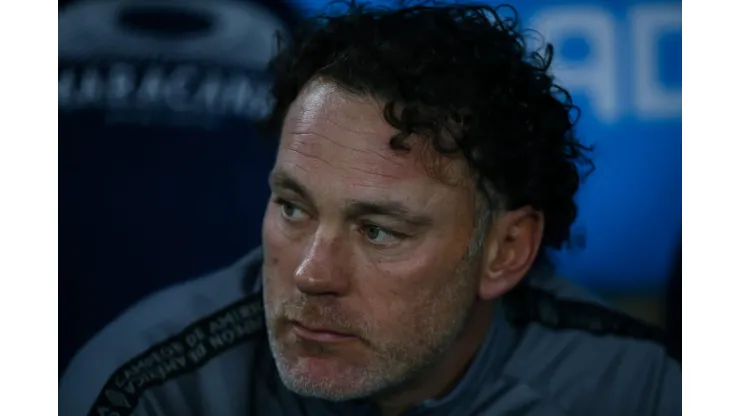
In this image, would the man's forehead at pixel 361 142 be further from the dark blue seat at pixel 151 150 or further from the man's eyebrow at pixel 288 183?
the dark blue seat at pixel 151 150

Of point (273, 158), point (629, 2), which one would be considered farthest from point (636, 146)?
point (273, 158)

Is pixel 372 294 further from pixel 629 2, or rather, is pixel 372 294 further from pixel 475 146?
pixel 629 2

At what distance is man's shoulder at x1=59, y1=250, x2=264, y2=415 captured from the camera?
153 cm

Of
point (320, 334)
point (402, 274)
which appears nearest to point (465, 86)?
point (402, 274)

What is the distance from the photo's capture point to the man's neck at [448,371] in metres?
1.47

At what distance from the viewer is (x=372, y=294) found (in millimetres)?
1354

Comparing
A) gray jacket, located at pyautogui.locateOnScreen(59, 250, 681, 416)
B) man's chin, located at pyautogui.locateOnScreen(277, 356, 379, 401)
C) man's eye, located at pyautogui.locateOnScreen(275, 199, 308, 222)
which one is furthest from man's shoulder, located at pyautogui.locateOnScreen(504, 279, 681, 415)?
man's eye, located at pyautogui.locateOnScreen(275, 199, 308, 222)

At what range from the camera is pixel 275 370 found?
1530 millimetres

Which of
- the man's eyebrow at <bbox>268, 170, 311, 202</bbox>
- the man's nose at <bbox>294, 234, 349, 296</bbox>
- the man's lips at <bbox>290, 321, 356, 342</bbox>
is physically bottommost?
the man's lips at <bbox>290, 321, 356, 342</bbox>

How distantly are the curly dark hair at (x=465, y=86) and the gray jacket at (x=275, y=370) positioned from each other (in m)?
0.17

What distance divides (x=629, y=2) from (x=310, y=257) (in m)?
0.74

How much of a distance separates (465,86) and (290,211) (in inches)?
14.4

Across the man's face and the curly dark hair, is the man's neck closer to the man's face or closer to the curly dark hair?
the man's face

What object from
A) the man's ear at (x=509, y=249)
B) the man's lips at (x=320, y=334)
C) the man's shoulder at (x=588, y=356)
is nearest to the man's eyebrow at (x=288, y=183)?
the man's lips at (x=320, y=334)
